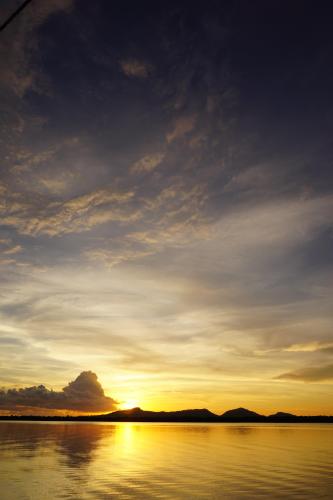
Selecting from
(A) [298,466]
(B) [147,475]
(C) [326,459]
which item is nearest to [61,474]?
(B) [147,475]

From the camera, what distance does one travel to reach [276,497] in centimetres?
3350

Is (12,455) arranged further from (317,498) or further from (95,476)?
(317,498)

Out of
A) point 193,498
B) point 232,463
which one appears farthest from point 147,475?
point 232,463

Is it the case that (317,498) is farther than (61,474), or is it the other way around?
(61,474)

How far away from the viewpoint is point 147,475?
1726 inches

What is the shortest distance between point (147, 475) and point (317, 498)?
1784 centimetres

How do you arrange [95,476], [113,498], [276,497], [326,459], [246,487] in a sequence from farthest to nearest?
1. [326,459]
2. [95,476]
3. [246,487]
4. [276,497]
5. [113,498]

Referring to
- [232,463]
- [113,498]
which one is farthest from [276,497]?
[232,463]

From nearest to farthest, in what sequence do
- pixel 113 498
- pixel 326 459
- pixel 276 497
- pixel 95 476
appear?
pixel 113 498 → pixel 276 497 → pixel 95 476 → pixel 326 459

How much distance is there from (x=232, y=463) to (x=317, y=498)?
25.7 meters

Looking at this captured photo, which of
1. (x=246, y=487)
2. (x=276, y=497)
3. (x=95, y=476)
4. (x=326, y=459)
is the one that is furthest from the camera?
(x=326, y=459)

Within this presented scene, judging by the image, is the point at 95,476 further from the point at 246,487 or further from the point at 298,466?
the point at 298,466

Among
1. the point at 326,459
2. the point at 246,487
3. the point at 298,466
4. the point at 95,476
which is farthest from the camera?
the point at 326,459

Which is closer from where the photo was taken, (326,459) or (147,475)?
(147,475)
